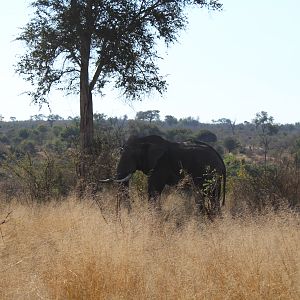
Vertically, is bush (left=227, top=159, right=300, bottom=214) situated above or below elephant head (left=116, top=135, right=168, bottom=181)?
below

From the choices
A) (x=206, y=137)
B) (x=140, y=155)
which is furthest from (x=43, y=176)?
(x=206, y=137)

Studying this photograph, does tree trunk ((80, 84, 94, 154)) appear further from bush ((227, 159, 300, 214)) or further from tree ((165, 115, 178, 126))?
tree ((165, 115, 178, 126))

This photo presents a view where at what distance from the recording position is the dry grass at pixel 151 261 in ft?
16.5

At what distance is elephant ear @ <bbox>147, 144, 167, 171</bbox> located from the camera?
11.0 meters

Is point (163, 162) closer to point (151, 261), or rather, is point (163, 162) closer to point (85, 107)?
point (85, 107)

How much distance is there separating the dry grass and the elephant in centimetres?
302

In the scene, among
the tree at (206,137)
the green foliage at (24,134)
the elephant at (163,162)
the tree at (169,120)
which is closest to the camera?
the elephant at (163,162)

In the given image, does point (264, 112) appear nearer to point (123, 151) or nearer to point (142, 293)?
point (123, 151)

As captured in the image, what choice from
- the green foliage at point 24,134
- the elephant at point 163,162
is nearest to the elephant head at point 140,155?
the elephant at point 163,162

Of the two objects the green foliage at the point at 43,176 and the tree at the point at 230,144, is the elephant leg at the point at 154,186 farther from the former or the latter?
the tree at the point at 230,144

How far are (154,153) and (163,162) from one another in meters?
0.26

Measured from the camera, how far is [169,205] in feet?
37.6

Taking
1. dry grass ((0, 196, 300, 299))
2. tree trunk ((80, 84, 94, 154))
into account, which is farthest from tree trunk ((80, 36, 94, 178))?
dry grass ((0, 196, 300, 299))

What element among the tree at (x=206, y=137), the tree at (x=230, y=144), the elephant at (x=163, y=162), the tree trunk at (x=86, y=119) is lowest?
the tree at (x=230, y=144)
